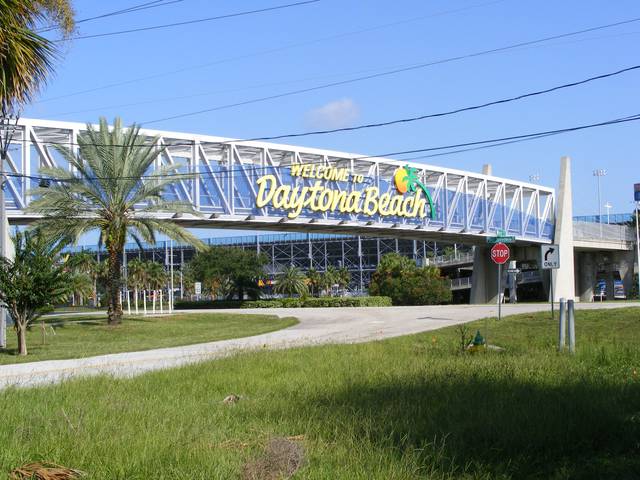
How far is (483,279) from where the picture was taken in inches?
2886

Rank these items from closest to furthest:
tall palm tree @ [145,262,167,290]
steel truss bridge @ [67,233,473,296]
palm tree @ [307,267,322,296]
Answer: tall palm tree @ [145,262,167,290] < palm tree @ [307,267,322,296] < steel truss bridge @ [67,233,473,296]

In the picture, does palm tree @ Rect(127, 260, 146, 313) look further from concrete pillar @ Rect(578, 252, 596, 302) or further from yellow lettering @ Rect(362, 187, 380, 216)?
yellow lettering @ Rect(362, 187, 380, 216)

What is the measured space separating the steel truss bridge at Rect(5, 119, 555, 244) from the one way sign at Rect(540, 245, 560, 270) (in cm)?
2181

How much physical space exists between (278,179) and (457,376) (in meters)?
40.0

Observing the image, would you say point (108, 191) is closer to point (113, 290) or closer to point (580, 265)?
point (113, 290)

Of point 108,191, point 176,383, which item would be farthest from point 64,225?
point 176,383

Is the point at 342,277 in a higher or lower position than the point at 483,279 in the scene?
lower

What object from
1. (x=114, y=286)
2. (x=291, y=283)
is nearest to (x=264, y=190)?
(x=114, y=286)

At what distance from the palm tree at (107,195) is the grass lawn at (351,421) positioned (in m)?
22.3

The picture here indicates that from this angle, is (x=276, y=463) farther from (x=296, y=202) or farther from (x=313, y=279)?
(x=313, y=279)

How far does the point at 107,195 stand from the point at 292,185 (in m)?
18.8

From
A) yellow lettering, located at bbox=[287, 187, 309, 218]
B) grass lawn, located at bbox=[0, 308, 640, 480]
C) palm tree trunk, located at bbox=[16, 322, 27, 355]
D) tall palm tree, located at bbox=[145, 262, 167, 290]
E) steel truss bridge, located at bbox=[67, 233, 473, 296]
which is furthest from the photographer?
steel truss bridge, located at bbox=[67, 233, 473, 296]

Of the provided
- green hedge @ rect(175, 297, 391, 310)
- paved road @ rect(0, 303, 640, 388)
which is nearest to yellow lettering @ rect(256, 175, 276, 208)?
paved road @ rect(0, 303, 640, 388)

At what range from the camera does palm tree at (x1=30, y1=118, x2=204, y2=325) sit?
3569cm
